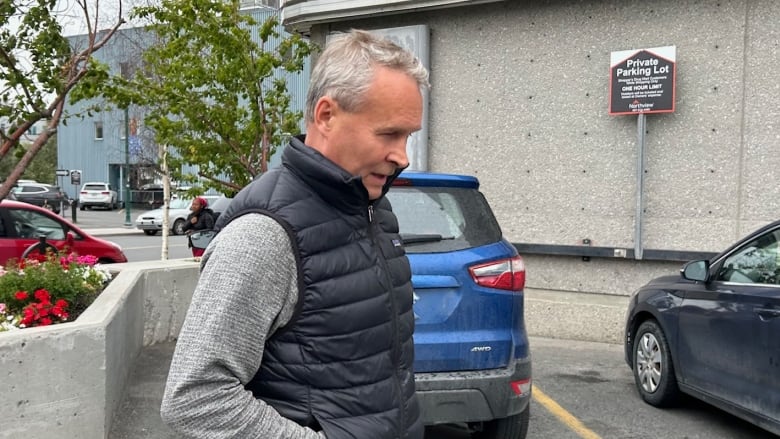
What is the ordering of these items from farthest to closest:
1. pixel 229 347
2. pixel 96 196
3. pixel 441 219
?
pixel 96 196 → pixel 441 219 → pixel 229 347

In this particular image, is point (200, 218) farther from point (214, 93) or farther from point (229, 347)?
point (229, 347)

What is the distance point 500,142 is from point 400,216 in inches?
191

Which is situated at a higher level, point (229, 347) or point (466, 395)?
point (229, 347)

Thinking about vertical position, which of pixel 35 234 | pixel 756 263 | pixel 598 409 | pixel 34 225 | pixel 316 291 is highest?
pixel 316 291

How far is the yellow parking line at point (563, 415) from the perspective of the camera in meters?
5.09

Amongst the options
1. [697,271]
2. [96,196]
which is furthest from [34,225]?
[96,196]

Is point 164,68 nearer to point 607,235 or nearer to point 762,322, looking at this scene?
point 607,235

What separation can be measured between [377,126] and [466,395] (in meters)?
2.66

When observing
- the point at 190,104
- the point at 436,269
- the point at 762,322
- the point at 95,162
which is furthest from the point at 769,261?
the point at 95,162

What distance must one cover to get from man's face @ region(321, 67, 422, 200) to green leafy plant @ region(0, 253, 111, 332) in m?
3.40

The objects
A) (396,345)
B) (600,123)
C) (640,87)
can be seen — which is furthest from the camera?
(600,123)

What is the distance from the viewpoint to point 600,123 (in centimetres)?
828

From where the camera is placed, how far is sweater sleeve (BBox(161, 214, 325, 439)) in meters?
1.37

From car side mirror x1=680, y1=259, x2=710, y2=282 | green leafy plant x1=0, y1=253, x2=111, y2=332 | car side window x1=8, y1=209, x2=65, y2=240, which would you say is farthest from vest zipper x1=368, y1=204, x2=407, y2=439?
car side window x1=8, y1=209, x2=65, y2=240
